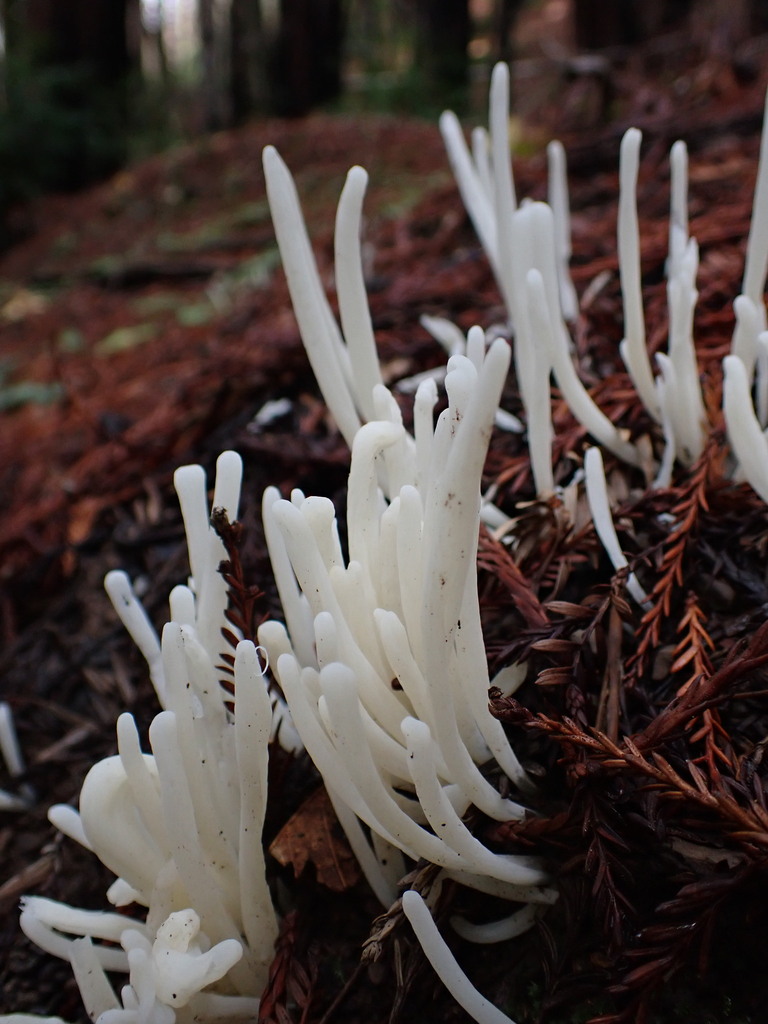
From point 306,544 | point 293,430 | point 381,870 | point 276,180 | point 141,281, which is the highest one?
point 276,180

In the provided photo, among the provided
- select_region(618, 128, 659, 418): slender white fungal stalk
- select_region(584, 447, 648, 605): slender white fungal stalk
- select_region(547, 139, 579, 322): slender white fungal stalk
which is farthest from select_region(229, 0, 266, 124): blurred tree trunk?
select_region(584, 447, 648, 605): slender white fungal stalk

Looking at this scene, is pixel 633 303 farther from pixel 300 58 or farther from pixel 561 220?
pixel 300 58

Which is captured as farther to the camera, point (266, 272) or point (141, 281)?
point (141, 281)

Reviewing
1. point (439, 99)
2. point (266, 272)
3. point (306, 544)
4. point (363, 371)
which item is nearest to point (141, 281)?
point (266, 272)

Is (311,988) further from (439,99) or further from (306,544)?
(439,99)

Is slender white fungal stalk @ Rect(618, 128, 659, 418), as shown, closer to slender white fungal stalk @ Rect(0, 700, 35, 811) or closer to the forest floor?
the forest floor
